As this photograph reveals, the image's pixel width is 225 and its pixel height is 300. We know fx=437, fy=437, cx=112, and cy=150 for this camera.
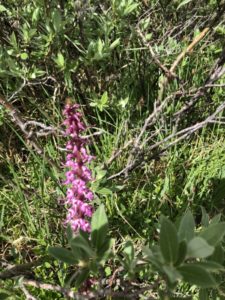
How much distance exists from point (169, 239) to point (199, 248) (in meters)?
0.07

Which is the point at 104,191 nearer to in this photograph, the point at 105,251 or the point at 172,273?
the point at 105,251

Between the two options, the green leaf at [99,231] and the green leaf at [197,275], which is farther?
the green leaf at [99,231]

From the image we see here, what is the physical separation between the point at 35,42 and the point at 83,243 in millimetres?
1212

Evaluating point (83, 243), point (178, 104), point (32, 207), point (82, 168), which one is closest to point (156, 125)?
point (178, 104)

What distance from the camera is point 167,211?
1.86 metres

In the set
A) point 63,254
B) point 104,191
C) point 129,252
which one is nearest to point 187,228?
point 129,252

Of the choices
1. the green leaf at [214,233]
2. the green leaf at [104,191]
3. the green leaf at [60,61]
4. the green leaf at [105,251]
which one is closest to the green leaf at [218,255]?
the green leaf at [214,233]

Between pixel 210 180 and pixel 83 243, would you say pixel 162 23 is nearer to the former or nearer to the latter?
pixel 210 180

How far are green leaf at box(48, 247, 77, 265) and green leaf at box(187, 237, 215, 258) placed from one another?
0.30 m

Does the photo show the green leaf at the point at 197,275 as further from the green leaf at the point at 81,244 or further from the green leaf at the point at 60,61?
the green leaf at the point at 60,61

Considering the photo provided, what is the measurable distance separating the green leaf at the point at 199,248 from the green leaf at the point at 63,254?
0.98 feet

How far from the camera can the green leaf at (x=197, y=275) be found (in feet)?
2.97

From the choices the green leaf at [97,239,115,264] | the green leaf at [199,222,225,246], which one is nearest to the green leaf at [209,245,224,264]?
the green leaf at [199,222,225,246]

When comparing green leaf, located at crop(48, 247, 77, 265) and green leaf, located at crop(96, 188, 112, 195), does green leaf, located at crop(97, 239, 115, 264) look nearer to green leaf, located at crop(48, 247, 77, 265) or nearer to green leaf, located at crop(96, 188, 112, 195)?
green leaf, located at crop(48, 247, 77, 265)
